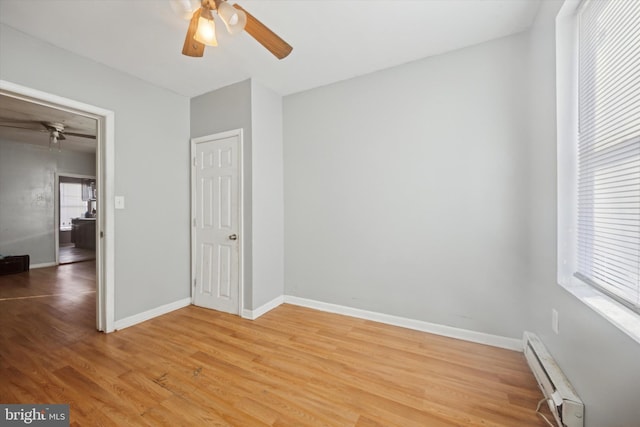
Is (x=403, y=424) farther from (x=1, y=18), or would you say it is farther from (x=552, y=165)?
(x=1, y=18)

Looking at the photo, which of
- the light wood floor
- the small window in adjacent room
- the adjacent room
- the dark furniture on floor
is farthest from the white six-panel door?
the dark furniture on floor

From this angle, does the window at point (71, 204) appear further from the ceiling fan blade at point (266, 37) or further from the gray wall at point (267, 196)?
the ceiling fan blade at point (266, 37)

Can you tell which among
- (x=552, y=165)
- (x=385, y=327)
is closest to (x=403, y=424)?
(x=385, y=327)

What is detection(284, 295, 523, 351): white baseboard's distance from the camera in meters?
2.08

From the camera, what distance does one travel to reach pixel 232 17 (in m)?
1.36

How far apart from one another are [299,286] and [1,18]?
3.38m

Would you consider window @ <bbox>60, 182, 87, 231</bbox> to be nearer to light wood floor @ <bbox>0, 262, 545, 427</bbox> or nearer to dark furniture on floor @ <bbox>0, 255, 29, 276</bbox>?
dark furniture on floor @ <bbox>0, 255, 29, 276</bbox>

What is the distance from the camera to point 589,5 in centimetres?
134

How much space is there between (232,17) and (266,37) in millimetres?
254

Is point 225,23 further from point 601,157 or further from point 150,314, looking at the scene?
point 150,314

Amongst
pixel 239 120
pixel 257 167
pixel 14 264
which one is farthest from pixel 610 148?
pixel 14 264

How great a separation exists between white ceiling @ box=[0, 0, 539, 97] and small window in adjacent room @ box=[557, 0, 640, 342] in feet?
2.22

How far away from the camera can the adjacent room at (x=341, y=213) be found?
→ 135 cm

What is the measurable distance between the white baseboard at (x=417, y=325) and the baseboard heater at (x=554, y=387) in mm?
280
